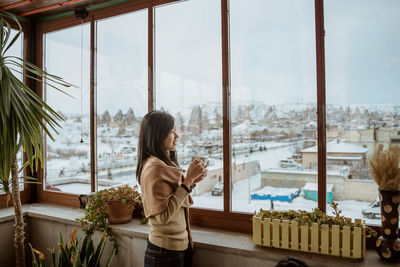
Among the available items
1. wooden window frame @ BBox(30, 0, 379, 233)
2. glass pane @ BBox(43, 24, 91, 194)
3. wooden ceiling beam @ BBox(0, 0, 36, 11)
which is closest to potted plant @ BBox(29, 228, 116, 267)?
wooden window frame @ BBox(30, 0, 379, 233)

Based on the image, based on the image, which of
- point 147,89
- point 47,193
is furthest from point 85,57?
point 47,193

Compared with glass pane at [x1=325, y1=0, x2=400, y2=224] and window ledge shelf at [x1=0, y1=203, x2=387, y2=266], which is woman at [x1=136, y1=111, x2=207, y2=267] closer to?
window ledge shelf at [x1=0, y1=203, x2=387, y2=266]

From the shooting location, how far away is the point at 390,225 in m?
1.68

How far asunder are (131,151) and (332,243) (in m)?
1.87

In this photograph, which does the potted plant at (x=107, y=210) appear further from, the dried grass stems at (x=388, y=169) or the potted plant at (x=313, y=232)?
the dried grass stems at (x=388, y=169)

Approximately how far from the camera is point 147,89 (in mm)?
2723

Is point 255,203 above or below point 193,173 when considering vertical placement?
below

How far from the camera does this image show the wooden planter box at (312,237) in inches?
68.0

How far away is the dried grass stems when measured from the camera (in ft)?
5.41

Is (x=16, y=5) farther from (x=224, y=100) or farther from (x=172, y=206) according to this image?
(x=172, y=206)

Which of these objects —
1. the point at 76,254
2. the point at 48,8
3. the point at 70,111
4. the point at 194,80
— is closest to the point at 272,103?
the point at 194,80

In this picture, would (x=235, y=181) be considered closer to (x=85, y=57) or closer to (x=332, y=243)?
(x=332, y=243)

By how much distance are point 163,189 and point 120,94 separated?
5.06ft

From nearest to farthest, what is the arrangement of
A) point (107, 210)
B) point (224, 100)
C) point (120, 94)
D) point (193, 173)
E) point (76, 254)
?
point (193, 173) < point (76, 254) < point (224, 100) < point (107, 210) < point (120, 94)
